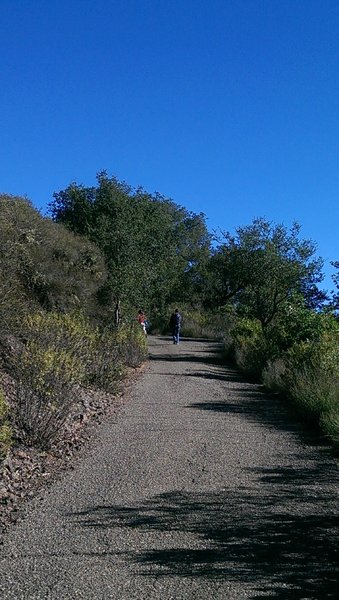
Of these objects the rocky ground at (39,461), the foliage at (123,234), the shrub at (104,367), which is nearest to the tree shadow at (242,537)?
the rocky ground at (39,461)

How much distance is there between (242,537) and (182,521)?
664 mm

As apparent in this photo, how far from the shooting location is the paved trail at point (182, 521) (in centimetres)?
482

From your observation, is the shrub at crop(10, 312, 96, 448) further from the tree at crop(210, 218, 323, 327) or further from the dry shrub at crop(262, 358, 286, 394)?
the tree at crop(210, 218, 323, 327)

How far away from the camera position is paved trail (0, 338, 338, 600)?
4.82 metres

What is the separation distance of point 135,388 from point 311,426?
5410 millimetres

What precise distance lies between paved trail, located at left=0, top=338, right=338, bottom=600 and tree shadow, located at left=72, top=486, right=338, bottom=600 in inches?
0.4

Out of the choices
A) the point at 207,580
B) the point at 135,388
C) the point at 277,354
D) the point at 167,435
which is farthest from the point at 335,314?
the point at 207,580

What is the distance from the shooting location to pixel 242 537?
5.85 metres

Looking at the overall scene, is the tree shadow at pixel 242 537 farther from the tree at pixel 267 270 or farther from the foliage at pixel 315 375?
the tree at pixel 267 270

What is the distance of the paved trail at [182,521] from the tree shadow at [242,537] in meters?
0.01

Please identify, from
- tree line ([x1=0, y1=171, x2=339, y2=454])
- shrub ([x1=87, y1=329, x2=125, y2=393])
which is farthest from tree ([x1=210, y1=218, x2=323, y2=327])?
shrub ([x1=87, y1=329, x2=125, y2=393])

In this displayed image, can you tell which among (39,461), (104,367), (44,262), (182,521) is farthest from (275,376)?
(182,521)

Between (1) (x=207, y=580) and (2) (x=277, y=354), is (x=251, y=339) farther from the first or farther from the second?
(1) (x=207, y=580)

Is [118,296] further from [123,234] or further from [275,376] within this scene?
[275,376]
